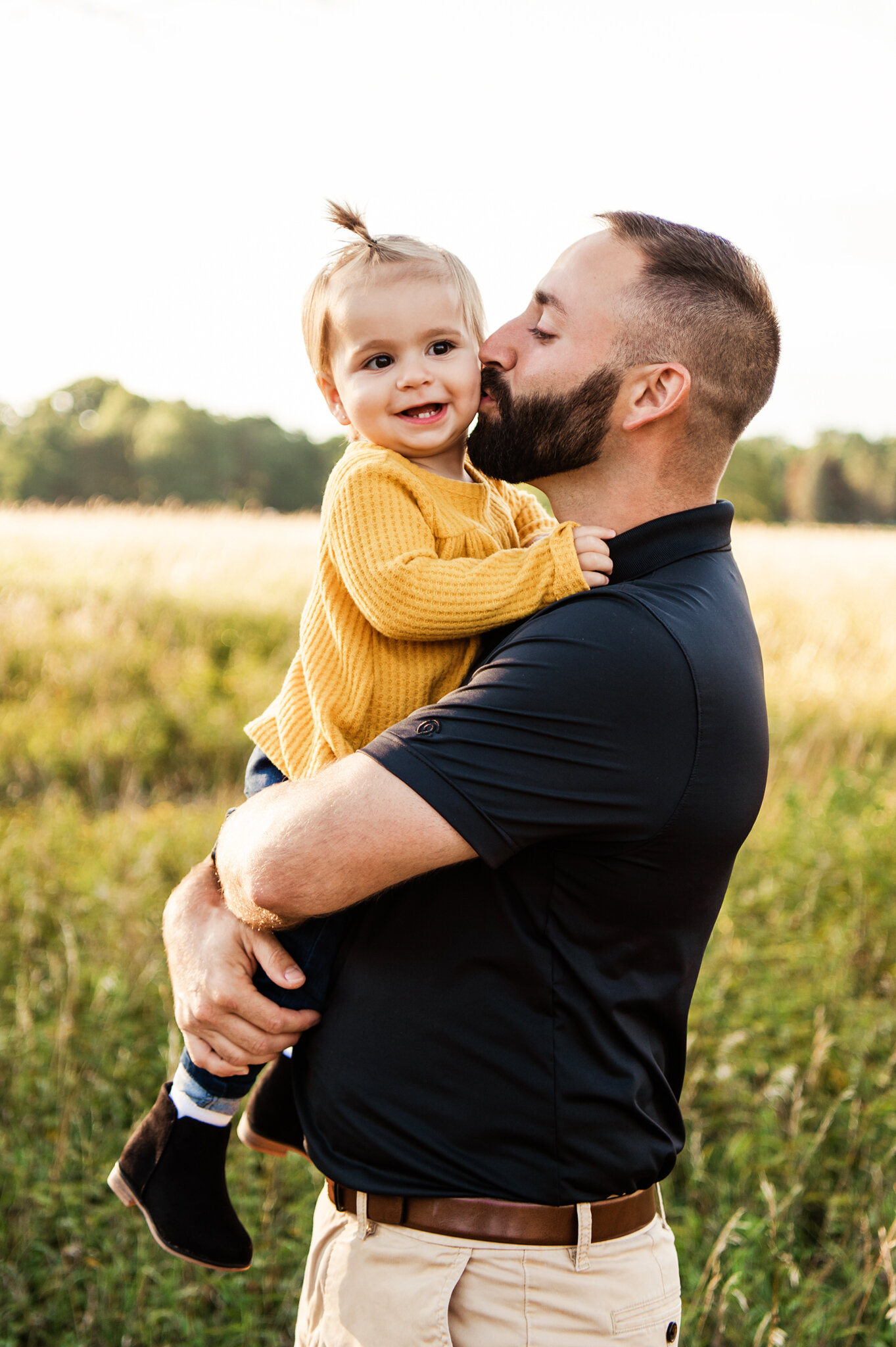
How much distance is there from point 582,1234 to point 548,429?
1346 mm

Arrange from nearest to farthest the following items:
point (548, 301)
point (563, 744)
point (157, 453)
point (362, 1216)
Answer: point (563, 744), point (362, 1216), point (548, 301), point (157, 453)

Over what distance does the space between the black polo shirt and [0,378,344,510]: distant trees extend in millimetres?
55527

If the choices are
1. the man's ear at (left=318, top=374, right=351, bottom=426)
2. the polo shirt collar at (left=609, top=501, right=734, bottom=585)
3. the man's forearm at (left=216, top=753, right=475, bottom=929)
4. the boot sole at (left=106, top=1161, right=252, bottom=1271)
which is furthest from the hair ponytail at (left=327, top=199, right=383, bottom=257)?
the boot sole at (left=106, top=1161, right=252, bottom=1271)

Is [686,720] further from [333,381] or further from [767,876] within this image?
[767,876]

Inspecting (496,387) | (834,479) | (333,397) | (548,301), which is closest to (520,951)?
(496,387)

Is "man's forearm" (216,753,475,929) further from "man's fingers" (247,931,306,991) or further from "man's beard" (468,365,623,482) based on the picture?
"man's beard" (468,365,623,482)

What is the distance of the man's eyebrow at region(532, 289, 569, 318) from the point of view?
192 cm

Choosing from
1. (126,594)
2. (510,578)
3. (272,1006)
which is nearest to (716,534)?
(510,578)

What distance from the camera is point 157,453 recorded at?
2272 inches

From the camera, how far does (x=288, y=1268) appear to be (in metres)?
2.95

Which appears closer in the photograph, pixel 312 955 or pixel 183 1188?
pixel 312 955

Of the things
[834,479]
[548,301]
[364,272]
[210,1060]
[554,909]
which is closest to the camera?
[554,909]

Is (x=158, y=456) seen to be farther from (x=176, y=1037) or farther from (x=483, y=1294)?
(x=483, y=1294)

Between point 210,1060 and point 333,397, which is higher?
point 333,397
